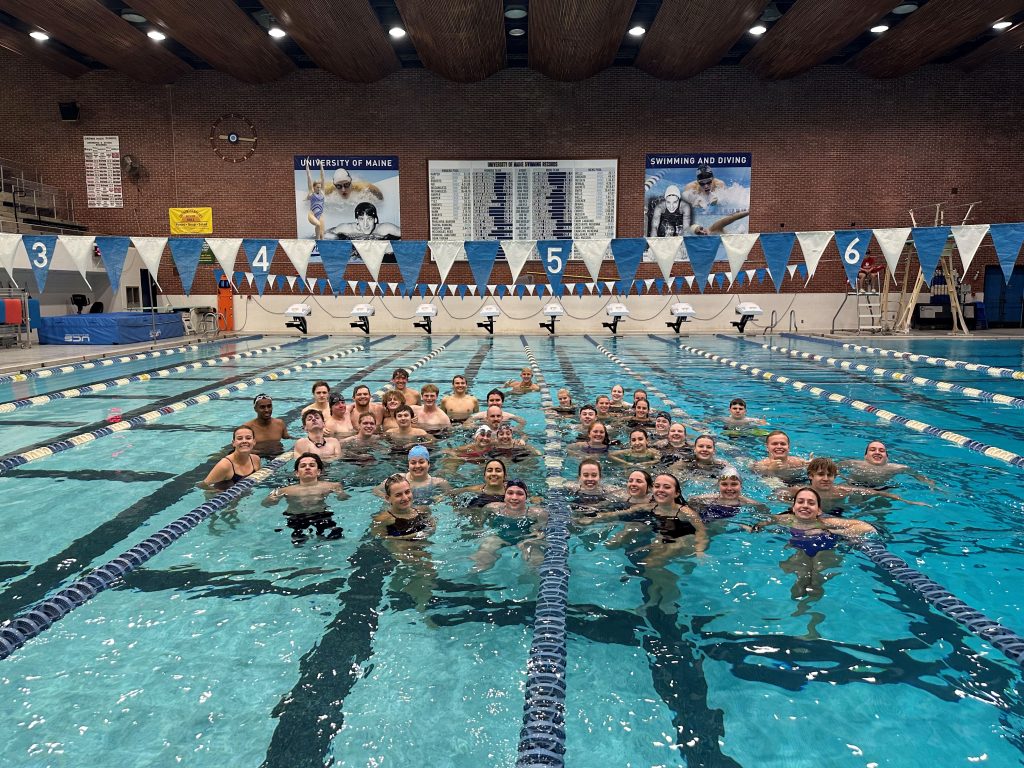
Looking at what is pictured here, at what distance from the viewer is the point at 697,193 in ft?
60.7

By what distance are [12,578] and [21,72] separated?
800 inches

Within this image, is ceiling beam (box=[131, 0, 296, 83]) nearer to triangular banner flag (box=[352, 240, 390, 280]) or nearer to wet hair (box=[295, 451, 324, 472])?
triangular banner flag (box=[352, 240, 390, 280])

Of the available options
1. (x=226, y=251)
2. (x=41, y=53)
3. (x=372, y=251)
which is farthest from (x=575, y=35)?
(x=41, y=53)

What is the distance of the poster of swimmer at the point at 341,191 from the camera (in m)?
18.5

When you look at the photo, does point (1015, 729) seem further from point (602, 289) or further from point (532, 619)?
point (602, 289)

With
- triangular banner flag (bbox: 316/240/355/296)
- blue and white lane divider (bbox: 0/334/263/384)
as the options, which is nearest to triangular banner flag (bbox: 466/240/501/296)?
triangular banner flag (bbox: 316/240/355/296)

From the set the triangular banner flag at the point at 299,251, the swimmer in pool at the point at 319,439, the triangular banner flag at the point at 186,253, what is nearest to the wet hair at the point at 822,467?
the swimmer in pool at the point at 319,439

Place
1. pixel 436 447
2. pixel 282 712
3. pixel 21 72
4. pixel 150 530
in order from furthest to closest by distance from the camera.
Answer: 1. pixel 21 72
2. pixel 436 447
3. pixel 150 530
4. pixel 282 712

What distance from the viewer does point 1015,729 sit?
2301 mm

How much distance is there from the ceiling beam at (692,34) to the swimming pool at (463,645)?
11183mm

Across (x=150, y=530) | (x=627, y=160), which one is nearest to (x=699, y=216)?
(x=627, y=160)

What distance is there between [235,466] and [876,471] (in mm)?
5164

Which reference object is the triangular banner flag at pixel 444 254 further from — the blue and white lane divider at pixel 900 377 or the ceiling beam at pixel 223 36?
the blue and white lane divider at pixel 900 377

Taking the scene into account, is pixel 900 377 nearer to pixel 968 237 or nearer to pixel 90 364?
pixel 968 237
